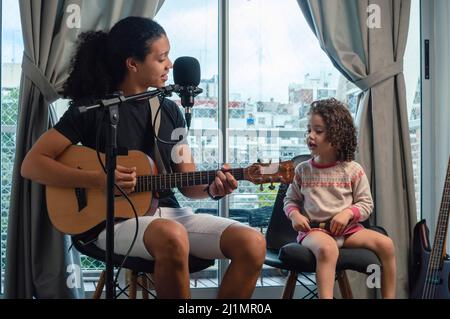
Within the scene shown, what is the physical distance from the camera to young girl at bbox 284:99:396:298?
2146 mm

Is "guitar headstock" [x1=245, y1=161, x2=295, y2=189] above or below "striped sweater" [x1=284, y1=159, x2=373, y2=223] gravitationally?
above

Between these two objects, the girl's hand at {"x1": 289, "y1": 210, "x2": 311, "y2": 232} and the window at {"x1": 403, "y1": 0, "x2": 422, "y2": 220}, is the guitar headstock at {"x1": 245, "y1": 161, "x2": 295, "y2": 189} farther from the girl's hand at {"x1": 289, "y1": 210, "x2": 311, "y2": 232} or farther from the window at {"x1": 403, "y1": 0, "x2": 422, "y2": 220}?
the window at {"x1": 403, "y1": 0, "x2": 422, "y2": 220}

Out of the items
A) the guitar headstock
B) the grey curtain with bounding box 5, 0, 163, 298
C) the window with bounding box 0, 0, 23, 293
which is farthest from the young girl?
the window with bounding box 0, 0, 23, 293

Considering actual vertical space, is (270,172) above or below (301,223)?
above

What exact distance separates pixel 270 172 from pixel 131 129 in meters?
0.54

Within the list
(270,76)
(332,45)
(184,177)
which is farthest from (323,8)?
(184,177)

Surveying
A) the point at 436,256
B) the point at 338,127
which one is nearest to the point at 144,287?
the point at 338,127

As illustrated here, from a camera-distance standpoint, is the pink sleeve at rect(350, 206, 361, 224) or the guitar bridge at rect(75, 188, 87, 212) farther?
the pink sleeve at rect(350, 206, 361, 224)

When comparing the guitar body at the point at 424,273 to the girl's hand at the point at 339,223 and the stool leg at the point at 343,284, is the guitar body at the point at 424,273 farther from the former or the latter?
the girl's hand at the point at 339,223

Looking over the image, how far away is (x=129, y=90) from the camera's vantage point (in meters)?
2.16

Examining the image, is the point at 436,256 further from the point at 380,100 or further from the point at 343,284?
the point at 380,100

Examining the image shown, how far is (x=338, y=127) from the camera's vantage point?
2.28 metres

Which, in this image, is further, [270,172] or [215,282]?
[215,282]

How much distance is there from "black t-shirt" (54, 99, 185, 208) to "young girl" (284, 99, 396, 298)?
21.0 inches
